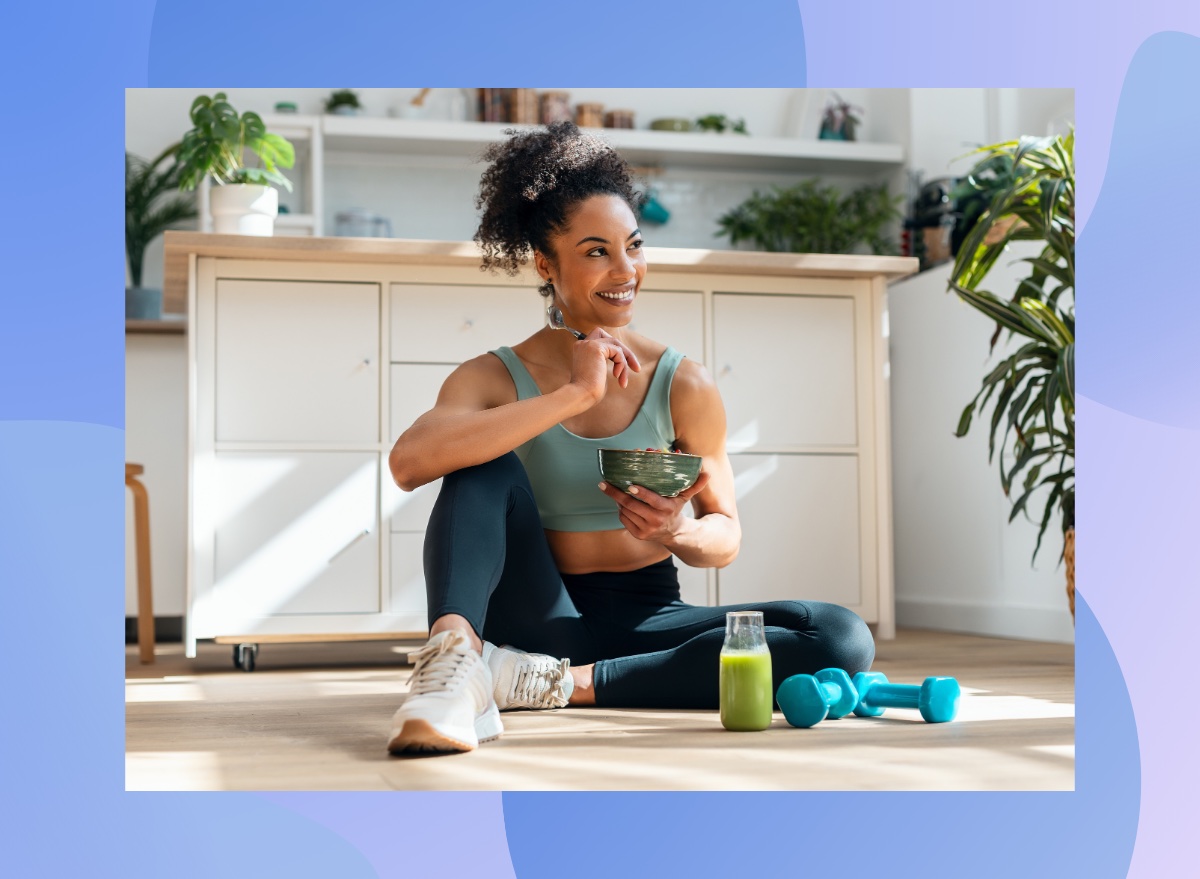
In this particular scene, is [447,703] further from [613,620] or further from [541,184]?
[541,184]

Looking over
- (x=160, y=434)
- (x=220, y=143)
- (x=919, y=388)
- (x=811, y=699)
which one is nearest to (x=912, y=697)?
(x=811, y=699)

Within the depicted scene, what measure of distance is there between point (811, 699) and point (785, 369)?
136 cm

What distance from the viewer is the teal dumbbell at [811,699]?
162 centimetres

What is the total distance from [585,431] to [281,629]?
97 centimetres

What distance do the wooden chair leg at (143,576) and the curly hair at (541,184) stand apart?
1298 millimetres

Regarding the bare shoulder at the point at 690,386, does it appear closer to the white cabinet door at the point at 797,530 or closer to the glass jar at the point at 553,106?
the white cabinet door at the point at 797,530

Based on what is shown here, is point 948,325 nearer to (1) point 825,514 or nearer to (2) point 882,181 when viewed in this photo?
(1) point 825,514

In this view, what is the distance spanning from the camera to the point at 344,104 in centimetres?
464

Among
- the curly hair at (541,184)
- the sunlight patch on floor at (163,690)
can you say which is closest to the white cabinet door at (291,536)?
the sunlight patch on floor at (163,690)

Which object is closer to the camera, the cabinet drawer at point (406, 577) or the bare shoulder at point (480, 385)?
the bare shoulder at point (480, 385)

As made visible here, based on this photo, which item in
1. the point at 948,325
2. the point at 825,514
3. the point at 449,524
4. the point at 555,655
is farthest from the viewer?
the point at 948,325

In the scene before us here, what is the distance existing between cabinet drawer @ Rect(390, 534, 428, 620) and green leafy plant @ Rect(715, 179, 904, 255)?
2508mm
